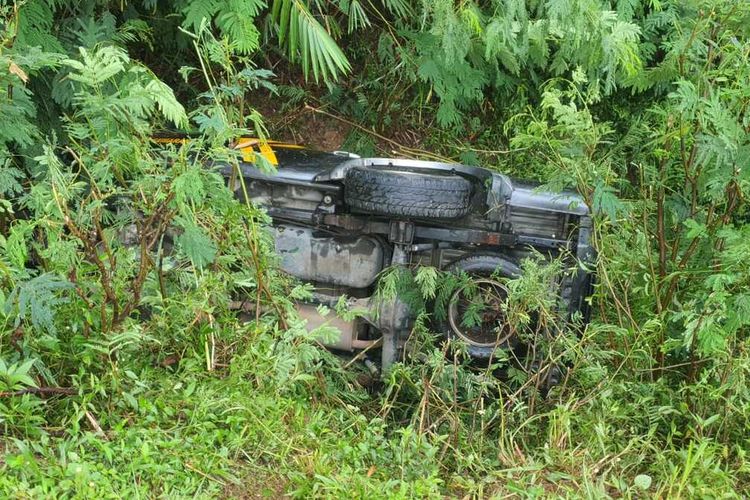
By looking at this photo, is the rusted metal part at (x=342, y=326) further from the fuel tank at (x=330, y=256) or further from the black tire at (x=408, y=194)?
the black tire at (x=408, y=194)

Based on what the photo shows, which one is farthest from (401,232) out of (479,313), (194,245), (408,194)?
(194,245)

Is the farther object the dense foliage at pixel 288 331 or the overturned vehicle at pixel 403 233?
the overturned vehicle at pixel 403 233

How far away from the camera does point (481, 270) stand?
434 cm

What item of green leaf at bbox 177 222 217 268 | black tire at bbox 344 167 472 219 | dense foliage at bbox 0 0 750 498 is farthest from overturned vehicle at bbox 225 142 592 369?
green leaf at bbox 177 222 217 268

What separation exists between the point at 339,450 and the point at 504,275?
161 centimetres

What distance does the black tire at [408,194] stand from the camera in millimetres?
4125

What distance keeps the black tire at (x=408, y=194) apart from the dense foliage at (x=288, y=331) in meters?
0.38

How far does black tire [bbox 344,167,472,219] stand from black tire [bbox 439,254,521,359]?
30 cm

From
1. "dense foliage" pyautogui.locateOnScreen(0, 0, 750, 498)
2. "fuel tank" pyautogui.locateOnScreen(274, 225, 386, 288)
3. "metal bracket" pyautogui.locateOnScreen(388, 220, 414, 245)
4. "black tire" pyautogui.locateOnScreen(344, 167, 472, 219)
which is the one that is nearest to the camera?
"dense foliage" pyautogui.locateOnScreen(0, 0, 750, 498)

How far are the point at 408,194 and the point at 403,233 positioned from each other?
266 millimetres

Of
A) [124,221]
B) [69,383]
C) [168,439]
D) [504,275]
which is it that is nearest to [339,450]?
[168,439]

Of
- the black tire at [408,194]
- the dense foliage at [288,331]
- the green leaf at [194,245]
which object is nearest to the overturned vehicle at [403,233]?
the black tire at [408,194]

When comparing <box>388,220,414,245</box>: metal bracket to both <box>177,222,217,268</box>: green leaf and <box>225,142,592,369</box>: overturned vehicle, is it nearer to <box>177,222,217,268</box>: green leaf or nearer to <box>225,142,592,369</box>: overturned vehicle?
<box>225,142,592,369</box>: overturned vehicle

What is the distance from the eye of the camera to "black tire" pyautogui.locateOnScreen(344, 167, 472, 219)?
13.5 ft
